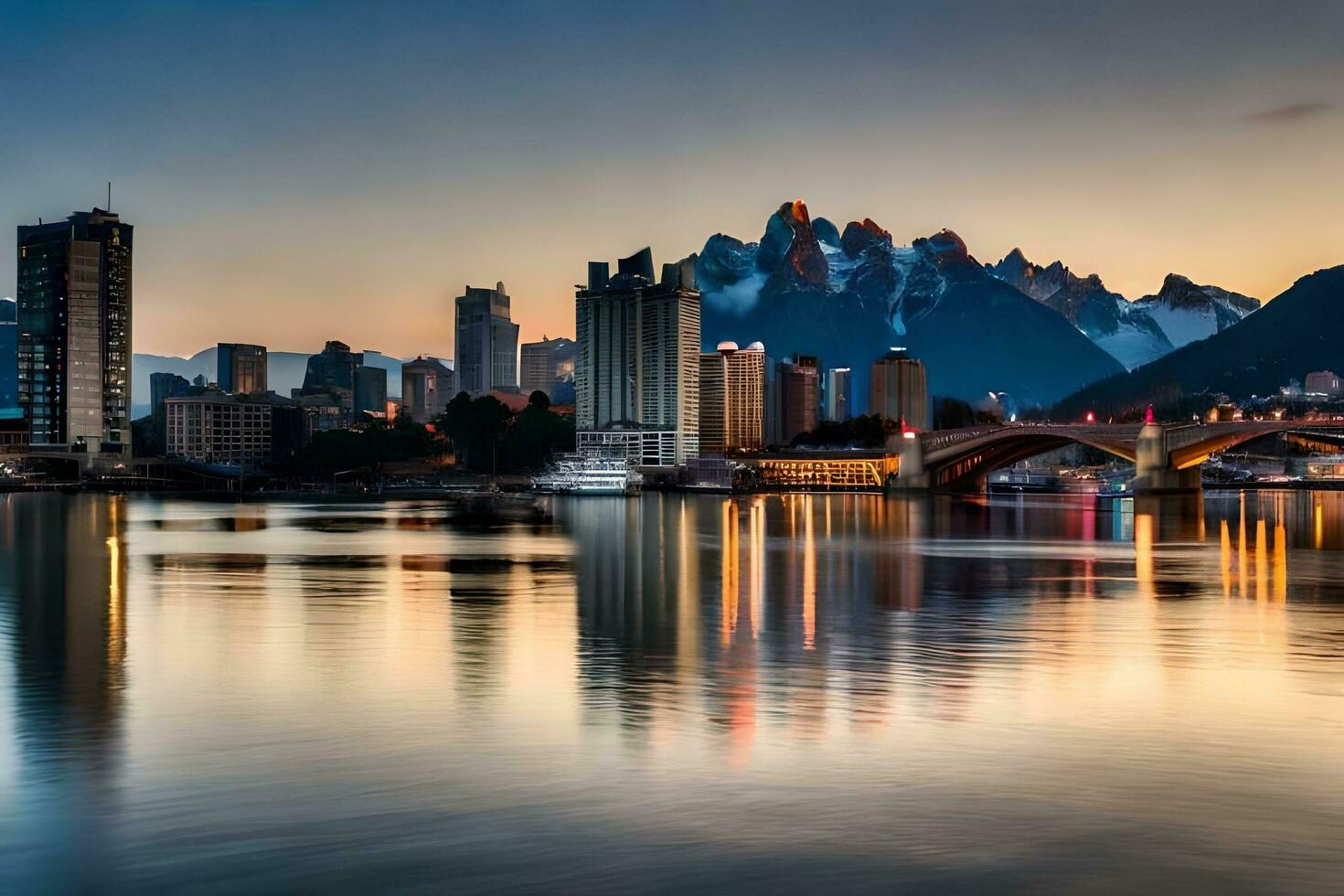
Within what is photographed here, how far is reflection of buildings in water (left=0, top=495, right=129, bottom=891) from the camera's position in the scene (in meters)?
14.6

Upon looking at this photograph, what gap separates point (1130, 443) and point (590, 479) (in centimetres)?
6400

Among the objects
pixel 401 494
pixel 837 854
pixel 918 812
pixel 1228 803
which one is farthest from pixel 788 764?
pixel 401 494

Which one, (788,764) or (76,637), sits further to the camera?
(76,637)

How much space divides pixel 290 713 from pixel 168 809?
565cm

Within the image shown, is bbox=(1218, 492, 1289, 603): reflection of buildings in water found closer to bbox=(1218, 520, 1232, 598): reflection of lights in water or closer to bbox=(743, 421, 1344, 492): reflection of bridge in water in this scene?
bbox=(1218, 520, 1232, 598): reflection of lights in water

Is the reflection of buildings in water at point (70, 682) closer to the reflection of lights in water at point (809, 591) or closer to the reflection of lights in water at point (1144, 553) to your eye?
the reflection of lights in water at point (809, 591)

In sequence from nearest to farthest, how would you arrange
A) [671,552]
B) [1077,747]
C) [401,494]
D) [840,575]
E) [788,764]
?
[788,764]
[1077,747]
[840,575]
[671,552]
[401,494]

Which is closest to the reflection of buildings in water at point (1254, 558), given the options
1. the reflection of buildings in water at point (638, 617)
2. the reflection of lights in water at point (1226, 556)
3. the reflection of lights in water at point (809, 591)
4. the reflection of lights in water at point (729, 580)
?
the reflection of lights in water at point (1226, 556)

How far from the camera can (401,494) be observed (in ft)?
550

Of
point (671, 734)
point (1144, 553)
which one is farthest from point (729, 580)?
point (671, 734)

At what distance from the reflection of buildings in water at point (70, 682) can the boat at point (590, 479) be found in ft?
331

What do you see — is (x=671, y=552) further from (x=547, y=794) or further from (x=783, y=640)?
(x=547, y=794)

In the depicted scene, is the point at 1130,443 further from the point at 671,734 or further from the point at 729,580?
the point at 671,734

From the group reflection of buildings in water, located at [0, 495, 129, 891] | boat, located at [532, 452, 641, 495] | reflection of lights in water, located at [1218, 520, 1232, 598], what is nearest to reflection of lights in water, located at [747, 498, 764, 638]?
reflection of buildings in water, located at [0, 495, 129, 891]
